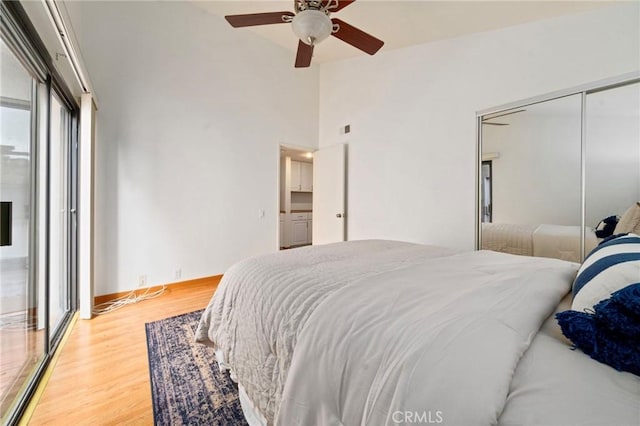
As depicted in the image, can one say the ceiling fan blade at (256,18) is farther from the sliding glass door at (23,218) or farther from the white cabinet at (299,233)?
the white cabinet at (299,233)

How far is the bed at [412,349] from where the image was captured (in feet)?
1.67

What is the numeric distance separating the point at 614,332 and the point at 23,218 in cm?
272

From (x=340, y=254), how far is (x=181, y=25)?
3.57 meters

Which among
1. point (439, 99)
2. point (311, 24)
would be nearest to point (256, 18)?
point (311, 24)

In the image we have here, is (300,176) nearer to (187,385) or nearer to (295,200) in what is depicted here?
(295,200)

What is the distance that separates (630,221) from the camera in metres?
1.77

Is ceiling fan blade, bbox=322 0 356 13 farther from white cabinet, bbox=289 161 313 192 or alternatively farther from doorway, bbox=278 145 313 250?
white cabinet, bbox=289 161 313 192

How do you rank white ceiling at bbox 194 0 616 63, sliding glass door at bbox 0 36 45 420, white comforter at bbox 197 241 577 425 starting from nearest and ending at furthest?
white comforter at bbox 197 241 577 425
sliding glass door at bbox 0 36 45 420
white ceiling at bbox 194 0 616 63

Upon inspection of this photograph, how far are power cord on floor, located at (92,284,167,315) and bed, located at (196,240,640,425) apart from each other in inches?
79.9

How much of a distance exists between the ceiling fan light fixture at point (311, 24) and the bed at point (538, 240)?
2.38 m

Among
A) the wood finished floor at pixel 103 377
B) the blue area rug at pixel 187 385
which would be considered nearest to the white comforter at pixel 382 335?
the blue area rug at pixel 187 385

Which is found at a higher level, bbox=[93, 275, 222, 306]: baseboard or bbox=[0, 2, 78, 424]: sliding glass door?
bbox=[0, 2, 78, 424]: sliding glass door

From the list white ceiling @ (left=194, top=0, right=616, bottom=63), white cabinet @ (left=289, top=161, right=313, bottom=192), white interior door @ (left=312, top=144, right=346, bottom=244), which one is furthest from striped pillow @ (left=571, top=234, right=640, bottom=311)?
white cabinet @ (left=289, top=161, right=313, bottom=192)

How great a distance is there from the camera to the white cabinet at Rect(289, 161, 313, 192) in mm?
6660
